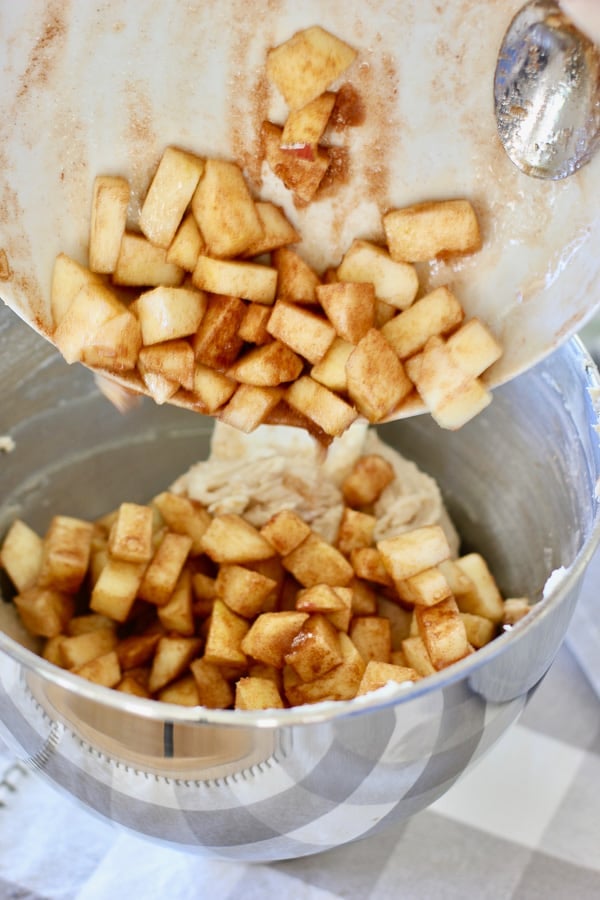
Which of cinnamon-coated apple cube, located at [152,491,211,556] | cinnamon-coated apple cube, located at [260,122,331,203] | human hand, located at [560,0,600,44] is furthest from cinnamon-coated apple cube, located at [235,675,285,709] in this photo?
human hand, located at [560,0,600,44]

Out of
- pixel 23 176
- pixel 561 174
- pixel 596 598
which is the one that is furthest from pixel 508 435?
pixel 23 176

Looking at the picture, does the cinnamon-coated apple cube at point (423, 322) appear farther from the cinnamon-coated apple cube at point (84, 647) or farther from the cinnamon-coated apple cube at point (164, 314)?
the cinnamon-coated apple cube at point (84, 647)

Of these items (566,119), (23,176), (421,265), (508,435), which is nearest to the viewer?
(566,119)

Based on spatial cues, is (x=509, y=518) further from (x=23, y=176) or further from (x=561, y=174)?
(x=23, y=176)

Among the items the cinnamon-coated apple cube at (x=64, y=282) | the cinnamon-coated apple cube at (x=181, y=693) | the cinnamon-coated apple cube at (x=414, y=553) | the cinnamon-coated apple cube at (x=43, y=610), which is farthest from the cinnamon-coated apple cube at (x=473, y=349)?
the cinnamon-coated apple cube at (x=43, y=610)

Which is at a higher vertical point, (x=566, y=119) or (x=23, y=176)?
(x=566, y=119)

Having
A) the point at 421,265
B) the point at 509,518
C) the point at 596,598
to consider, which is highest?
the point at 421,265
